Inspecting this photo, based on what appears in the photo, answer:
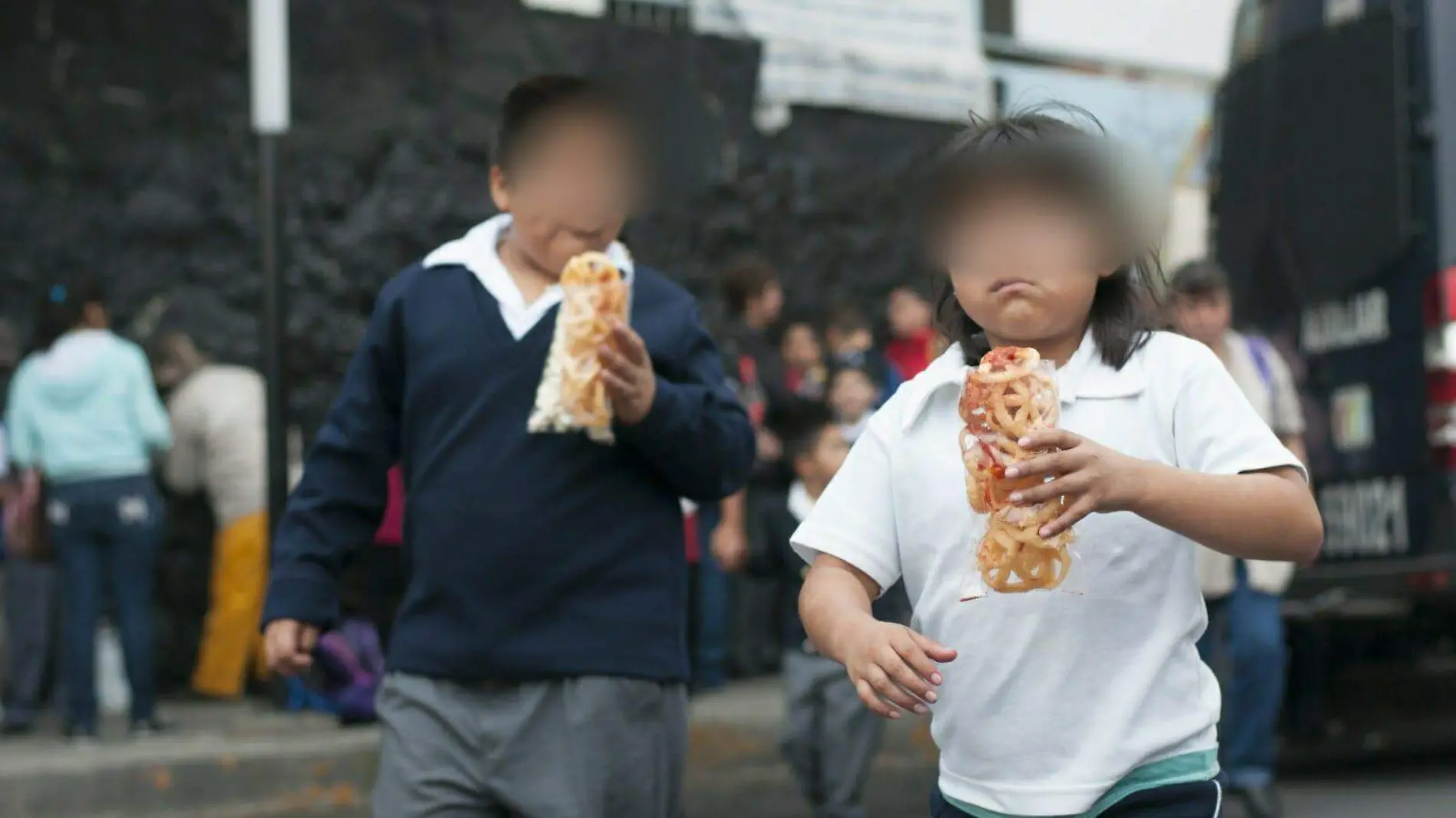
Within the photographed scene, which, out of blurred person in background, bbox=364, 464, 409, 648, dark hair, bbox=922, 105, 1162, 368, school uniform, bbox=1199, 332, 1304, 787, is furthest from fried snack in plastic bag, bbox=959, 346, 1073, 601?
blurred person in background, bbox=364, 464, 409, 648

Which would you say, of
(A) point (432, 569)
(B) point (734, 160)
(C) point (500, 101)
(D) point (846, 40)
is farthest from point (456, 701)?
(D) point (846, 40)

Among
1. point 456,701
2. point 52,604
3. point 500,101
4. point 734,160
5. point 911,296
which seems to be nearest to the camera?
point 456,701

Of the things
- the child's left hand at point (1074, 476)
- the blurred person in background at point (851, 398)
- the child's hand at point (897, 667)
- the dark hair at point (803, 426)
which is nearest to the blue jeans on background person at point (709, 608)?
the dark hair at point (803, 426)

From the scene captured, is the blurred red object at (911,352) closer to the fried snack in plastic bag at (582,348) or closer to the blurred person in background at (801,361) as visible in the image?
the blurred person in background at (801,361)

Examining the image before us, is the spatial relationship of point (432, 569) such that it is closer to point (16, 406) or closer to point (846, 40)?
point (16, 406)

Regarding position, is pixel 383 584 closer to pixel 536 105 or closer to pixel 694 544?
pixel 694 544

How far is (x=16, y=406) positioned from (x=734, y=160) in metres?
4.08

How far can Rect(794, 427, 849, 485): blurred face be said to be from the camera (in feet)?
21.9

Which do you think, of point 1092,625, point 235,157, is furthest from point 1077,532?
point 235,157

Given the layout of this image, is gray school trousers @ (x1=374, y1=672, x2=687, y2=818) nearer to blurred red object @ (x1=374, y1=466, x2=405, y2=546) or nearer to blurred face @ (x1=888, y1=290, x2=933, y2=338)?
blurred red object @ (x1=374, y1=466, x2=405, y2=546)

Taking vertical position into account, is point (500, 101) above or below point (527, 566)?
above

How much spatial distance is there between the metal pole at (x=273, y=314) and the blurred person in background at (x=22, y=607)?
1.05 metres

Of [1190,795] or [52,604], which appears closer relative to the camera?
[1190,795]

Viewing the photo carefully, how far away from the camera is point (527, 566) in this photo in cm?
342
